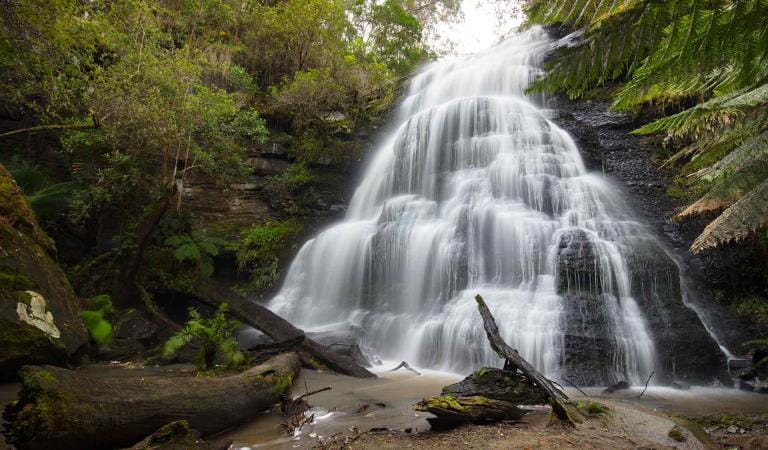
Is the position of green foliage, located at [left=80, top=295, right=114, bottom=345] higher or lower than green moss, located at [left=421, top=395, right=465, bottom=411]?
higher

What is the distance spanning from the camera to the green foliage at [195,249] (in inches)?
372

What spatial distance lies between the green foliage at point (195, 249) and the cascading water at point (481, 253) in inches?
77.7

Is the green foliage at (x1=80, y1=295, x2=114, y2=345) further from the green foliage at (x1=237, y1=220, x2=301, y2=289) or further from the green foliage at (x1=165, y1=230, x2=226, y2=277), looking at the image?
the green foliage at (x1=237, y1=220, x2=301, y2=289)

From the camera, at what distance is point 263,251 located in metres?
12.1

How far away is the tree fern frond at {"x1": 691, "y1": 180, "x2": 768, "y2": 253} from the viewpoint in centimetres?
304

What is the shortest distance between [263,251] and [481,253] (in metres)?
6.24

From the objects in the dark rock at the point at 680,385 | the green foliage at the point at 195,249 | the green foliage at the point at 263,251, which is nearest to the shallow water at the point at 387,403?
the dark rock at the point at 680,385

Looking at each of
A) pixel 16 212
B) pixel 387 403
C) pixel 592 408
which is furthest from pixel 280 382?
pixel 16 212

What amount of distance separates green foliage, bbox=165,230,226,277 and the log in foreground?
254 inches

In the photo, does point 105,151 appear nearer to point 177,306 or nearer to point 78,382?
point 177,306

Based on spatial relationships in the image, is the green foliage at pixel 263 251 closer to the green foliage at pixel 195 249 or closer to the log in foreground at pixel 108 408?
the green foliage at pixel 195 249

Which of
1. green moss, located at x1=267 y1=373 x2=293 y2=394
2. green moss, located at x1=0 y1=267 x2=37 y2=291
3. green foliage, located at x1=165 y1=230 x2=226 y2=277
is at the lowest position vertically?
green moss, located at x1=267 y1=373 x2=293 y2=394

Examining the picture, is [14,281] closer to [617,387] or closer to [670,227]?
[617,387]

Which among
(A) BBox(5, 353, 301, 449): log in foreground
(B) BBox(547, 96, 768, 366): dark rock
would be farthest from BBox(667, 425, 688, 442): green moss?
(B) BBox(547, 96, 768, 366): dark rock
